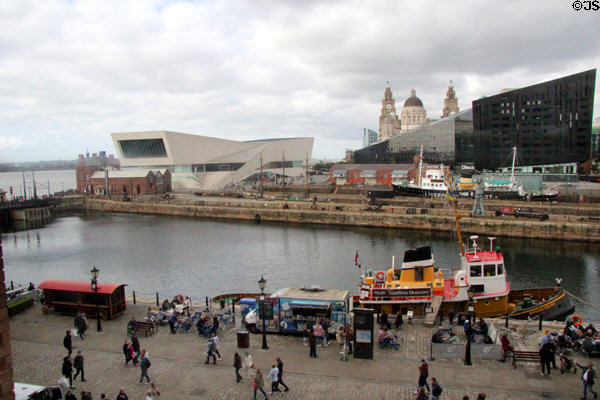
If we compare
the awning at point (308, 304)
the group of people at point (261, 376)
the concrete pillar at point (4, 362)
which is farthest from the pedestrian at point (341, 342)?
the concrete pillar at point (4, 362)

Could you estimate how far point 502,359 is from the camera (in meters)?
12.3

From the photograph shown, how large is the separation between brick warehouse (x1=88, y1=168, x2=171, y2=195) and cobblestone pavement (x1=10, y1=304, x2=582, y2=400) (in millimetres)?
66050

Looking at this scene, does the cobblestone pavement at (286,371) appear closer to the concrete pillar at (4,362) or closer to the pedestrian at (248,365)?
the pedestrian at (248,365)

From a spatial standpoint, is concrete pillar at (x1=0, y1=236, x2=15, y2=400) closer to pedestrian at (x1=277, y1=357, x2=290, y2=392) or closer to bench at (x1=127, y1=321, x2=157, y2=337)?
pedestrian at (x1=277, y1=357, x2=290, y2=392)

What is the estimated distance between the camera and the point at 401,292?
17109 mm

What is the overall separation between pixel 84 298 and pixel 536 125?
237 ft

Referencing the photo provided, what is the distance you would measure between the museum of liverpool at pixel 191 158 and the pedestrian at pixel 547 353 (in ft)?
250

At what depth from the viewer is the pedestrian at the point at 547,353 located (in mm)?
11148

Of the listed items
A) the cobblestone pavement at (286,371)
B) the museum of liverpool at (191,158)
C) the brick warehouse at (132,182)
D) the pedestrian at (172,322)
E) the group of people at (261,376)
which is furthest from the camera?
the museum of liverpool at (191,158)

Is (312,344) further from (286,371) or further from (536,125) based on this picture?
(536,125)

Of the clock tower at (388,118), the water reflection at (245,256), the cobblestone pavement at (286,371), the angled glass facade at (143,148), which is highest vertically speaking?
the clock tower at (388,118)

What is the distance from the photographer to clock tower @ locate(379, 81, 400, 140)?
15562cm

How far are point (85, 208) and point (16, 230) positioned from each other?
20.0m

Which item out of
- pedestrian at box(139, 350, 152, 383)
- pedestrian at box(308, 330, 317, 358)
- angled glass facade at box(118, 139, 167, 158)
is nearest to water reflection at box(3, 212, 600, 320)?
pedestrian at box(308, 330, 317, 358)
